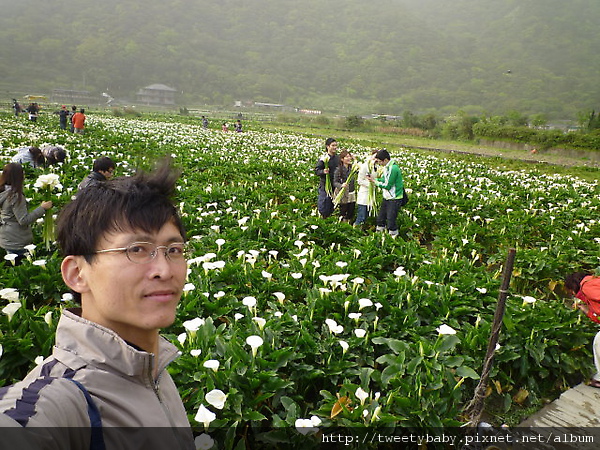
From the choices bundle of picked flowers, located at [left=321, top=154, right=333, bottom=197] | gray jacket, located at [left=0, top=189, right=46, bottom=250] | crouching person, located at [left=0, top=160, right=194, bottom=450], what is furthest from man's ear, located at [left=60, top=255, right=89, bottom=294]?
bundle of picked flowers, located at [left=321, top=154, right=333, bottom=197]

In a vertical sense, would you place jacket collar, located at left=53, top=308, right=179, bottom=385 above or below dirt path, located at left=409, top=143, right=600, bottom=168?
below

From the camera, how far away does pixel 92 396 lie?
4.17ft

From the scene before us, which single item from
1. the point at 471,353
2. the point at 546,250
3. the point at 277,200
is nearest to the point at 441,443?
the point at 471,353

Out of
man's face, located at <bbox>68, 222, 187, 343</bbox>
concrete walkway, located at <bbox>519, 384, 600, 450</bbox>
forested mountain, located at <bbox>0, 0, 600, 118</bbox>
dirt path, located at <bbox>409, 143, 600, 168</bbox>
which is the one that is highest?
forested mountain, located at <bbox>0, 0, 600, 118</bbox>

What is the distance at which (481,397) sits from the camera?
3.15 m

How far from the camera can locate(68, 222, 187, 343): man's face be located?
1480 millimetres

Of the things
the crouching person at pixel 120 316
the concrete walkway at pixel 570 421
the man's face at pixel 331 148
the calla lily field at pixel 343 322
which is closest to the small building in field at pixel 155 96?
the calla lily field at pixel 343 322

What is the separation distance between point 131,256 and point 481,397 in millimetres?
2933

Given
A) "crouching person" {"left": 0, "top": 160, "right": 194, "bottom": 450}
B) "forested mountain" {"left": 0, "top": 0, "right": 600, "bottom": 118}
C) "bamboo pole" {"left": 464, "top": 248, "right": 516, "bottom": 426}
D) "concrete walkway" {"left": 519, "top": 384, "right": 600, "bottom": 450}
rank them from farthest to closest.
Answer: "forested mountain" {"left": 0, "top": 0, "right": 600, "bottom": 118} < "concrete walkway" {"left": 519, "top": 384, "right": 600, "bottom": 450} < "bamboo pole" {"left": 464, "top": 248, "right": 516, "bottom": 426} < "crouching person" {"left": 0, "top": 160, "right": 194, "bottom": 450}

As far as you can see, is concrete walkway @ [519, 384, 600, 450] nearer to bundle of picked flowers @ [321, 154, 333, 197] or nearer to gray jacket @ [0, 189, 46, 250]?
bundle of picked flowers @ [321, 154, 333, 197]

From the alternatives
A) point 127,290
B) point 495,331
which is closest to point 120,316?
point 127,290

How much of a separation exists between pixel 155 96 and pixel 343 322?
10665 centimetres

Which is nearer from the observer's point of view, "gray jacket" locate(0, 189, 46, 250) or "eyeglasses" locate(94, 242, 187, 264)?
"eyeglasses" locate(94, 242, 187, 264)

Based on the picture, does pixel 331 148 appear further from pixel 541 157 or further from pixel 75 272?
pixel 541 157
